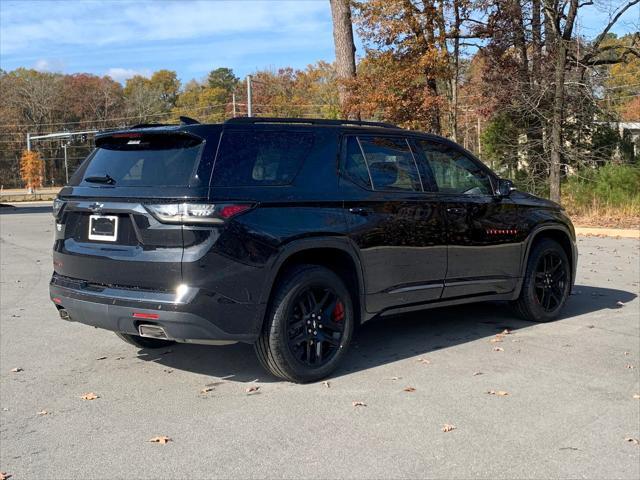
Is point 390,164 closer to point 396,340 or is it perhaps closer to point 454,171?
point 454,171

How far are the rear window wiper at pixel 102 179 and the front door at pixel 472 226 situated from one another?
2638 mm

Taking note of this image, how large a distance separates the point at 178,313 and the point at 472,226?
3.00 metres

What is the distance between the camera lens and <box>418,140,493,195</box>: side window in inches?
241

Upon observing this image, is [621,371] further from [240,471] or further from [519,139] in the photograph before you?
[519,139]

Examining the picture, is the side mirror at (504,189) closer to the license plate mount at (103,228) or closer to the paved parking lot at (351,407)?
the paved parking lot at (351,407)

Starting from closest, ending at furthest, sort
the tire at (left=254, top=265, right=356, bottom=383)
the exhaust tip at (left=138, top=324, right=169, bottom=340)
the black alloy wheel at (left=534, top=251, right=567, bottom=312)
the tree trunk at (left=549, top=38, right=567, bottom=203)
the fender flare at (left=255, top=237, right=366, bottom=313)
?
Answer: the exhaust tip at (left=138, top=324, right=169, bottom=340)
the fender flare at (left=255, top=237, right=366, bottom=313)
the tire at (left=254, top=265, right=356, bottom=383)
the black alloy wheel at (left=534, top=251, right=567, bottom=312)
the tree trunk at (left=549, top=38, right=567, bottom=203)

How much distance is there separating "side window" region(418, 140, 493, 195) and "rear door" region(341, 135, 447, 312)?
241 mm

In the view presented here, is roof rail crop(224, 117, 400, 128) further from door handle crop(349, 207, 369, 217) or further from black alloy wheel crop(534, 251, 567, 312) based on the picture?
black alloy wheel crop(534, 251, 567, 312)

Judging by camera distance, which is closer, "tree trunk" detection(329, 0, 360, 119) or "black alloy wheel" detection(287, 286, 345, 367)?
"black alloy wheel" detection(287, 286, 345, 367)

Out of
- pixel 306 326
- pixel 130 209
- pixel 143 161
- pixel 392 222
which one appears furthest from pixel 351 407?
pixel 143 161

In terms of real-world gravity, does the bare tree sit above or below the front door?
above

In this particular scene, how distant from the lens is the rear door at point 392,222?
17.5 feet

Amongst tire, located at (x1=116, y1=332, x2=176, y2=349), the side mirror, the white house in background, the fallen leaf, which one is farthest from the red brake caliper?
the white house in background

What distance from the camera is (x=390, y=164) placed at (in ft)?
18.8
